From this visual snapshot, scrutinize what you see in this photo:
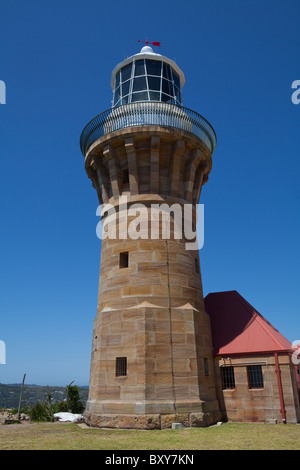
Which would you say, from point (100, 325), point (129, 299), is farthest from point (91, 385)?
point (129, 299)

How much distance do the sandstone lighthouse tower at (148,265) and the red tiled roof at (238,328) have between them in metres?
1.38

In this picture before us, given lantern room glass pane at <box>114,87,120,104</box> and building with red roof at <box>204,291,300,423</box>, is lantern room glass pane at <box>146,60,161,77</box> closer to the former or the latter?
lantern room glass pane at <box>114,87,120,104</box>

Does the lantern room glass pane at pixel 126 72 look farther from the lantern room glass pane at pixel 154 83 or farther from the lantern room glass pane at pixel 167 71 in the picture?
the lantern room glass pane at pixel 167 71

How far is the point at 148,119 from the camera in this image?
19.3 meters

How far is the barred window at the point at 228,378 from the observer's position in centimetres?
1781

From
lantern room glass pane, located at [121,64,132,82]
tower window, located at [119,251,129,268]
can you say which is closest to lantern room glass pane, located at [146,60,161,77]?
lantern room glass pane, located at [121,64,132,82]

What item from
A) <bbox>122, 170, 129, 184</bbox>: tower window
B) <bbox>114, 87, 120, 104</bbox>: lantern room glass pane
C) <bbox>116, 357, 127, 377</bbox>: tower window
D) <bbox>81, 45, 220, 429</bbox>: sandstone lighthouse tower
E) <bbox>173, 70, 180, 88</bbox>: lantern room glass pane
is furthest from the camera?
<bbox>173, 70, 180, 88</bbox>: lantern room glass pane

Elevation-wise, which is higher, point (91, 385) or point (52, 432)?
point (91, 385)

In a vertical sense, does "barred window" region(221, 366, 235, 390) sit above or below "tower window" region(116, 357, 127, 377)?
below

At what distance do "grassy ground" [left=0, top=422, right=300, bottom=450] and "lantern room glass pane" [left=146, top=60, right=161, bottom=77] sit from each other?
1957cm

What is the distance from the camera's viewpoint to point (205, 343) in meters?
17.7

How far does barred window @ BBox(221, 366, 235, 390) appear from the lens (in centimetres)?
1781
